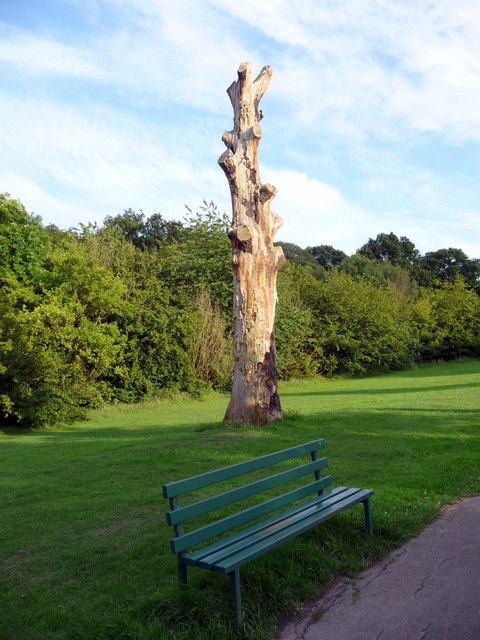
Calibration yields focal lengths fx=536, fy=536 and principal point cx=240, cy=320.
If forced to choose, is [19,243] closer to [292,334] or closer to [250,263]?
[250,263]

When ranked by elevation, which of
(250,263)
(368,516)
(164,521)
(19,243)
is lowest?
(164,521)

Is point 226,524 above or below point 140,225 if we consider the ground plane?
below

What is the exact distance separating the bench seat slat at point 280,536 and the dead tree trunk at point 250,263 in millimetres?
7261

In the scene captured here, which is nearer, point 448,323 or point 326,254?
point 448,323

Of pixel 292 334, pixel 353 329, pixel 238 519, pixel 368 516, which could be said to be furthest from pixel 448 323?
pixel 238 519

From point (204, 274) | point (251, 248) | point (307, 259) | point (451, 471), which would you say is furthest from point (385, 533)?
point (307, 259)

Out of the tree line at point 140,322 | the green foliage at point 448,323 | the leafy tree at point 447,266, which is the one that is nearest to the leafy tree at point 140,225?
the tree line at point 140,322

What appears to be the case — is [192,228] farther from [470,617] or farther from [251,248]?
[470,617]

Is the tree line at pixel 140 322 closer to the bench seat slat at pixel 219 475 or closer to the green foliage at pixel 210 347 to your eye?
the green foliage at pixel 210 347

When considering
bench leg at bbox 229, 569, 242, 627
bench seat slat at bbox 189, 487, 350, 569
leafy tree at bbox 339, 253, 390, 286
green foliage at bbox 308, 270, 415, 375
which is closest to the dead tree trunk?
Result: bench seat slat at bbox 189, 487, 350, 569

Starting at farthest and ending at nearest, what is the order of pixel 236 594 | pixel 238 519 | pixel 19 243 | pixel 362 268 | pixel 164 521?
pixel 362 268
pixel 19 243
pixel 164 521
pixel 238 519
pixel 236 594

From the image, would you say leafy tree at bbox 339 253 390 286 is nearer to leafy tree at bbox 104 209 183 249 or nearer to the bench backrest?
leafy tree at bbox 104 209 183 249

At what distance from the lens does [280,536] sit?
Answer: 421 cm

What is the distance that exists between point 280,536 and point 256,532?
241 millimetres
